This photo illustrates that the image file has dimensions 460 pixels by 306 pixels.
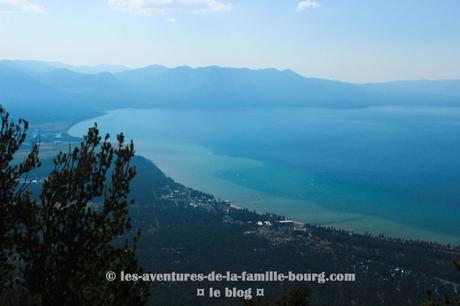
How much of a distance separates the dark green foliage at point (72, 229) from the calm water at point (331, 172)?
67902 millimetres

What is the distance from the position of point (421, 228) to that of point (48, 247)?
73.1 meters

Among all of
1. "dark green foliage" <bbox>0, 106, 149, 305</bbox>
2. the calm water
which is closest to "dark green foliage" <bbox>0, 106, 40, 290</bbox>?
"dark green foliage" <bbox>0, 106, 149, 305</bbox>

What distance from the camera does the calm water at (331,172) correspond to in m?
77.8

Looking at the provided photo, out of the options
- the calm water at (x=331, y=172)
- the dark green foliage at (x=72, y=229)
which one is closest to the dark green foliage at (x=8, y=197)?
the dark green foliage at (x=72, y=229)

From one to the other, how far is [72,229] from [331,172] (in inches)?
4371

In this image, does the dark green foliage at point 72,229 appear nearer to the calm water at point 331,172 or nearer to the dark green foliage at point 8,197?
the dark green foliage at point 8,197

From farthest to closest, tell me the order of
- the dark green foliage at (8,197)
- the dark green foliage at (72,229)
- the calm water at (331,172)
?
the calm water at (331,172) → the dark green foliage at (8,197) → the dark green foliage at (72,229)

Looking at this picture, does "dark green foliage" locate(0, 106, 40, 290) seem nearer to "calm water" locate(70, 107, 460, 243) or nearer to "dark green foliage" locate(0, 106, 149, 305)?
"dark green foliage" locate(0, 106, 149, 305)

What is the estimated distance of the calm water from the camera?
77.8 m

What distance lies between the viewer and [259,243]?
194 ft

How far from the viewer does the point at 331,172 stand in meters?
114

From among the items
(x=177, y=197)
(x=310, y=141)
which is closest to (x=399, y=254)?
(x=177, y=197)

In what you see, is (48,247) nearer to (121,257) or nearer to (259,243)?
(121,257)

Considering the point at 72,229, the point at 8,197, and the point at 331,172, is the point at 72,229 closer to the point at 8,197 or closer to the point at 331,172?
the point at 8,197
